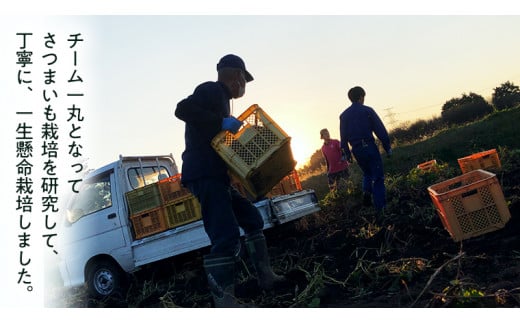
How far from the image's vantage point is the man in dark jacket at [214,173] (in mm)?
3846

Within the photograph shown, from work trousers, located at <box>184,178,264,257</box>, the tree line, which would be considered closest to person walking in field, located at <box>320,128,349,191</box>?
work trousers, located at <box>184,178,264,257</box>

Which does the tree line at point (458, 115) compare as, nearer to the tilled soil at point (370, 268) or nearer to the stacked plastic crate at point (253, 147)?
the tilled soil at point (370, 268)

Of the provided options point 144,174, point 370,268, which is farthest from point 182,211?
point 370,268

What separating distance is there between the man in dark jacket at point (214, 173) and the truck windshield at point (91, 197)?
333 centimetres

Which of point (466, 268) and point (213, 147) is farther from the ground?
point (213, 147)

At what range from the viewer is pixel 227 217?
3.88 metres

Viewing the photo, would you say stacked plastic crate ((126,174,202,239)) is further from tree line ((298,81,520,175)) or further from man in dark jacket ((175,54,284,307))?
tree line ((298,81,520,175))

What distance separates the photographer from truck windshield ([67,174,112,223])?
23.0ft

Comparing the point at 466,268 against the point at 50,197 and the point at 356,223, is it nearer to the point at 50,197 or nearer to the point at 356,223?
the point at 356,223

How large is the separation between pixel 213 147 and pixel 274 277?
1.31 m

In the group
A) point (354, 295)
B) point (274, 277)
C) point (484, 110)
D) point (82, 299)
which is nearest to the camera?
point (354, 295)

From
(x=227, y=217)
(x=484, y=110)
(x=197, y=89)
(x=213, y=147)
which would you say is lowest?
(x=227, y=217)

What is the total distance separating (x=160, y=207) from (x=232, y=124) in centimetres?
310

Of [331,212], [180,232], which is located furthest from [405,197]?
[180,232]
